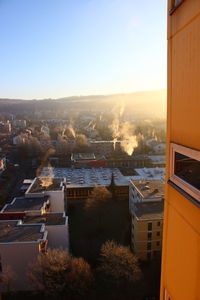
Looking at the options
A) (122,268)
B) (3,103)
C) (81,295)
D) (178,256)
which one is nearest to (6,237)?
(81,295)

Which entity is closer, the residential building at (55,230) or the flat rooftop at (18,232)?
the flat rooftop at (18,232)

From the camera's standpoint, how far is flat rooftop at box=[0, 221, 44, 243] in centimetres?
442

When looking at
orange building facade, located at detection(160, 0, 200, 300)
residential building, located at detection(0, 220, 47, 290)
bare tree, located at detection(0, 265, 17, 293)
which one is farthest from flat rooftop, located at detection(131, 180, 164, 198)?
orange building facade, located at detection(160, 0, 200, 300)

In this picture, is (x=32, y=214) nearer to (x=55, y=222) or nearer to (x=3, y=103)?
(x=55, y=222)

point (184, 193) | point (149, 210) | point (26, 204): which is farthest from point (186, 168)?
point (26, 204)

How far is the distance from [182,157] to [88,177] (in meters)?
8.88

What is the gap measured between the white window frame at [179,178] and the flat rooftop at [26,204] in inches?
212

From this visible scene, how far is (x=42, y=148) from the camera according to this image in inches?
661

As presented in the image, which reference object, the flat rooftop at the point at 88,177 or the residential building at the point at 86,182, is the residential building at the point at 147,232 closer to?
the residential building at the point at 86,182

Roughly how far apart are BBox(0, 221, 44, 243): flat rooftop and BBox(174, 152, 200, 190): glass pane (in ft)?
13.8

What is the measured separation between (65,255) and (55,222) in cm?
108

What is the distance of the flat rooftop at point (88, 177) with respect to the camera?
8902 millimetres

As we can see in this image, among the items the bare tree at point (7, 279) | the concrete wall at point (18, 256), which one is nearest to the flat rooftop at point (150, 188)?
the concrete wall at point (18, 256)

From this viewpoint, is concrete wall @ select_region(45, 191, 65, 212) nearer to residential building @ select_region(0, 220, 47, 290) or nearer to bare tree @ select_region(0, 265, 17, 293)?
residential building @ select_region(0, 220, 47, 290)
